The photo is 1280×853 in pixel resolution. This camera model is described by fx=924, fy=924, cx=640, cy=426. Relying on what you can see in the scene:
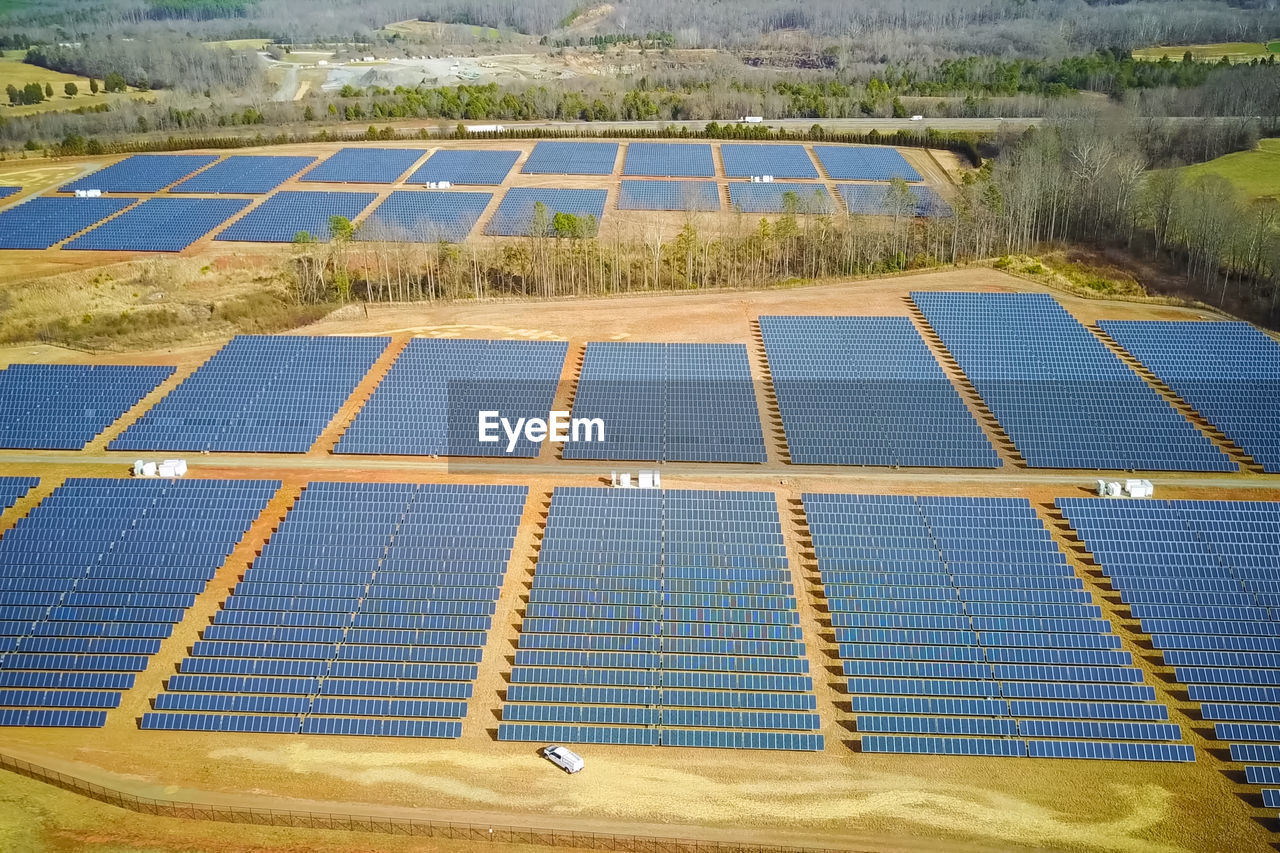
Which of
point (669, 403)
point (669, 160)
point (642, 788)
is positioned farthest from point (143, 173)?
point (642, 788)

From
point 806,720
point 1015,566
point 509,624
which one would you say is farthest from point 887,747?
point 509,624

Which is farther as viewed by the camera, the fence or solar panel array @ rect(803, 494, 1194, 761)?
solar panel array @ rect(803, 494, 1194, 761)

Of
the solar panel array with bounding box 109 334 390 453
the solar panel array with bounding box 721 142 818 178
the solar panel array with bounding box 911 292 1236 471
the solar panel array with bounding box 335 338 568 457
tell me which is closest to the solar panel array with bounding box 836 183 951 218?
the solar panel array with bounding box 721 142 818 178

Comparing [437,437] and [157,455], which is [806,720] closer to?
[437,437]

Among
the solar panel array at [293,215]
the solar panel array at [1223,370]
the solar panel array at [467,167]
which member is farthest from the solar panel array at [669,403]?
the solar panel array at [467,167]

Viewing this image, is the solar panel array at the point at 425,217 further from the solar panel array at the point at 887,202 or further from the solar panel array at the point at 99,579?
the solar panel array at the point at 99,579

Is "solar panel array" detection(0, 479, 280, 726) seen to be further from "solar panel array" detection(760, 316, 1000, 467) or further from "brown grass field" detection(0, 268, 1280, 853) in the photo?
"solar panel array" detection(760, 316, 1000, 467)

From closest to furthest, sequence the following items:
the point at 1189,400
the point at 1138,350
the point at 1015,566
→ the point at 1015,566 → the point at 1189,400 → the point at 1138,350
